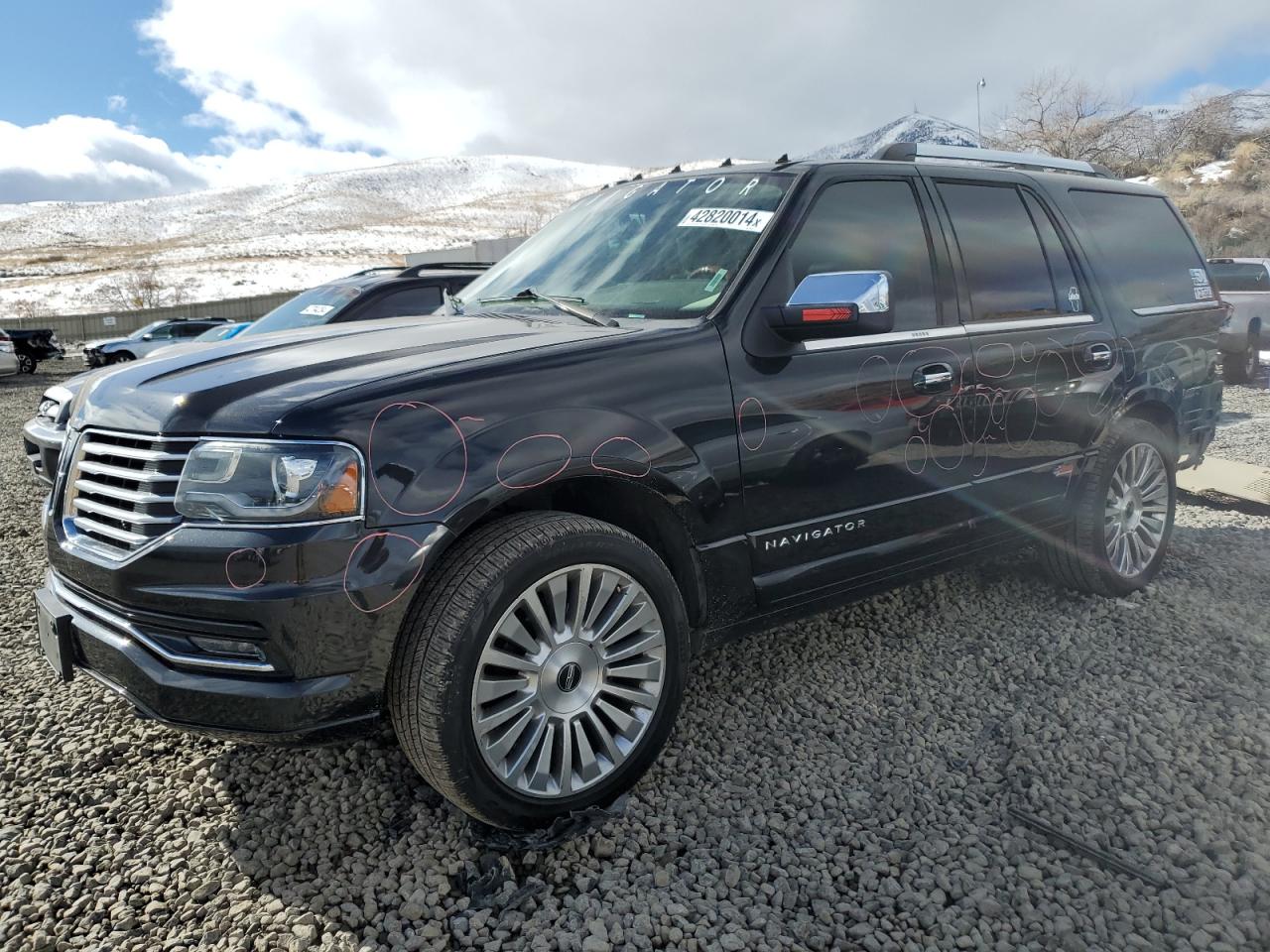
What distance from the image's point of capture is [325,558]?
210 centimetres

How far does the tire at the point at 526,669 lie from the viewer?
224 cm

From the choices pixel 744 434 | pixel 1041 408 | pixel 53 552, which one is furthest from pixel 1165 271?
pixel 53 552

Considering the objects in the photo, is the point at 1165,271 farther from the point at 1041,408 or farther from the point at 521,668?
the point at 521,668

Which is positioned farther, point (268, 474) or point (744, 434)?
point (744, 434)

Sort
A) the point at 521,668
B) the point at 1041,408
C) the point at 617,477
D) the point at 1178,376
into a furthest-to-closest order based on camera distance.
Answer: the point at 1178,376 → the point at 1041,408 → the point at 617,477 → the point at 521,668

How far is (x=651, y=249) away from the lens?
326 cm

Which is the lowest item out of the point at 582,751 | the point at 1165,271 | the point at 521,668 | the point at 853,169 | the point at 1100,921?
the point at 1100,921

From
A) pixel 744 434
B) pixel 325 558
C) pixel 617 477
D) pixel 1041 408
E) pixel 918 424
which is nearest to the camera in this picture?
pixel 325 558

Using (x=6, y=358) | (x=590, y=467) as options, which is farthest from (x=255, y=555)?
(x=6, y=358)

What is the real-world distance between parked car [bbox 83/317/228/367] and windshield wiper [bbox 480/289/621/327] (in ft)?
68.4

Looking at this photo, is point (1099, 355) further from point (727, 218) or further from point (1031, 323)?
point (727, 218)

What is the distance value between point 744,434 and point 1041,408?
1.67m

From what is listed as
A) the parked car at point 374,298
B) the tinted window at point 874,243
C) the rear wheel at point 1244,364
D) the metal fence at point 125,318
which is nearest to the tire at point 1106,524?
the tinted window at point 874,243

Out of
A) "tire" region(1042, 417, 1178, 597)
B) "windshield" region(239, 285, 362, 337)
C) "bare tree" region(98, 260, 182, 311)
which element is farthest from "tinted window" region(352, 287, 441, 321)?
"bare tree" region(98, 260, 182, 311)
